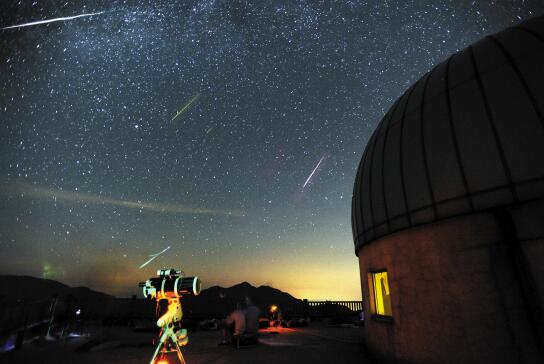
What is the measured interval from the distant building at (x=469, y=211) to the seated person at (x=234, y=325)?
15.3 ft

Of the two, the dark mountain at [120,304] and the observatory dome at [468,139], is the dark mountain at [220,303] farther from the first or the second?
the observatory dome at [468,139]

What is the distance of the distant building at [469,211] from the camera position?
15.2 ft

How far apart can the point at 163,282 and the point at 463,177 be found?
6084mm

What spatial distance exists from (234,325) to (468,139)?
30.6ft

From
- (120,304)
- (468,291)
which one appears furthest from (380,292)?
(120,304)

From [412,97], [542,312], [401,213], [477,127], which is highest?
[412,97]

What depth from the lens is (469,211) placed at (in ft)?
17.1

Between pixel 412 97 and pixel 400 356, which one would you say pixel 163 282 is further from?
pixel 412 97

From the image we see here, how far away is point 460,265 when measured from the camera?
5234 mm

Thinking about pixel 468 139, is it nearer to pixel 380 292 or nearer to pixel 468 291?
pixel 468 291

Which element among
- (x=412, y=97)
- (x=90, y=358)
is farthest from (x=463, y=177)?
(x=90, y=358)

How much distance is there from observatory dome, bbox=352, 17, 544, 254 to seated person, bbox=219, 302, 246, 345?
5754 mm

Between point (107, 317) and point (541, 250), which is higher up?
point (541, 250)

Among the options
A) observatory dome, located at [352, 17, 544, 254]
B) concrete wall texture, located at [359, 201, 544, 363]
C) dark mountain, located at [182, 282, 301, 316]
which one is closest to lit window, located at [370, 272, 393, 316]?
concrete wall texture, located at [359, 201, 544, 363]
